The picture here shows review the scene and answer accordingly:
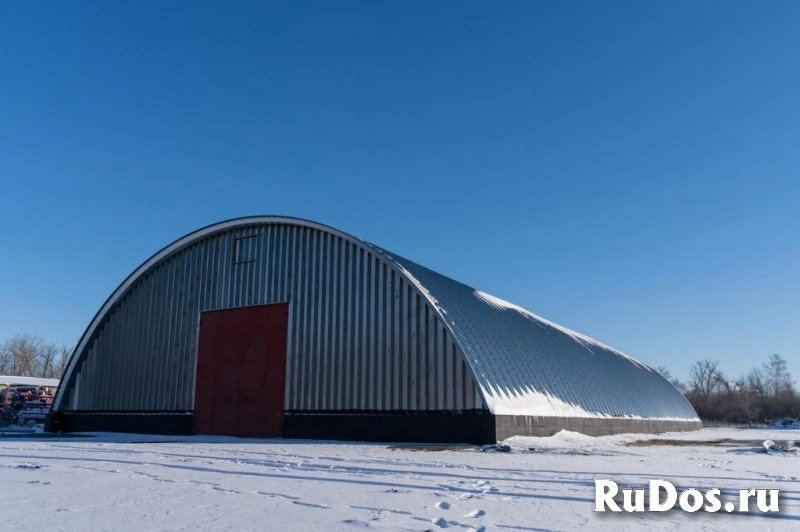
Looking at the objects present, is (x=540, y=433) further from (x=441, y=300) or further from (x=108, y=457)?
(x=108, y=457)

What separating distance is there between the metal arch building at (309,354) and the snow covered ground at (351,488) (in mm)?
4429

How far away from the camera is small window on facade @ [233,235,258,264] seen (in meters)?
25.0

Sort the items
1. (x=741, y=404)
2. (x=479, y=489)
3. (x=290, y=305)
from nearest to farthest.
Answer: (x=479, y=489) < (x=290, y=305) < (x=741, y=404)

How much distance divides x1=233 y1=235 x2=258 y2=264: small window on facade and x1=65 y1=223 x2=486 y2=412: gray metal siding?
0.14 ft

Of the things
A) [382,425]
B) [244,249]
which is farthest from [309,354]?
[244,249]

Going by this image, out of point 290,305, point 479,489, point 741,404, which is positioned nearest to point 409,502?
point 479,489

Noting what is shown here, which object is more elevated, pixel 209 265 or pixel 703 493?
pixel 209 265

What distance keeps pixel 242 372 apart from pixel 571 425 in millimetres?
11814

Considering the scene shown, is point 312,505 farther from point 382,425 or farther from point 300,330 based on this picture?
point 300,330

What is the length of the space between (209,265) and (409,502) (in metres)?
19.6

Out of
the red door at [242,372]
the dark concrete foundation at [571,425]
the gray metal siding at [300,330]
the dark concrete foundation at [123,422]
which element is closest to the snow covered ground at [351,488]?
the dark concrete foundation at [571,425]

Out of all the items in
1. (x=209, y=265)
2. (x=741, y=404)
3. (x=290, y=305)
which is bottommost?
(x=741, y=404)

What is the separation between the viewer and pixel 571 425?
23312 mm

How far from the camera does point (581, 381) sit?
91.2 feet
